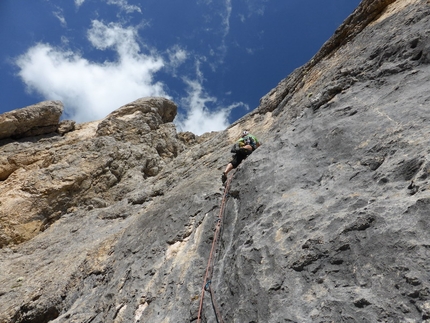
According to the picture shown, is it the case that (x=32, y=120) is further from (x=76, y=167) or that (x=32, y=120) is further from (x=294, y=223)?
(x=294, y=223)

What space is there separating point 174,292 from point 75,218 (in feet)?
30.1

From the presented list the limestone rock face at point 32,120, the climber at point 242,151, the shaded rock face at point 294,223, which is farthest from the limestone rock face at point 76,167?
the climber at point 242,151

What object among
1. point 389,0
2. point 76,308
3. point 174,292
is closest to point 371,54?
point 389,0

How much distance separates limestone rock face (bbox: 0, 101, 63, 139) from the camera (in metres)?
17.9

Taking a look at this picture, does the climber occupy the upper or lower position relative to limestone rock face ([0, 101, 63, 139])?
lower

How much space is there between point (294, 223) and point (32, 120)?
1714 centimetres

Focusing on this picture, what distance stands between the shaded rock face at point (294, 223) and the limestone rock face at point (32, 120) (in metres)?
5.21

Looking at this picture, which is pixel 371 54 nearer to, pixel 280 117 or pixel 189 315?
pixel 280 117

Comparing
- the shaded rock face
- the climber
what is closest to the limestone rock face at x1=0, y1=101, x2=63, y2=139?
the shaded rock face

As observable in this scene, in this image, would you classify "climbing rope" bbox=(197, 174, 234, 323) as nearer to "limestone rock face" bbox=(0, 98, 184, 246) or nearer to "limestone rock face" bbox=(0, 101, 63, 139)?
"limestone rock face" bbox=(0, 98, 184, 246)

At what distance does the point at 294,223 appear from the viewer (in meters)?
5.20

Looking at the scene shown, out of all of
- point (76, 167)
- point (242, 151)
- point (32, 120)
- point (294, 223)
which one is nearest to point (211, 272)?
point (294, 223)

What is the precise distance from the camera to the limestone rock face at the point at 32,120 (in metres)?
17.9

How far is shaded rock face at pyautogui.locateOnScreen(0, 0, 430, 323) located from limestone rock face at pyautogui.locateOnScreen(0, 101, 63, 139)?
5210 mm
